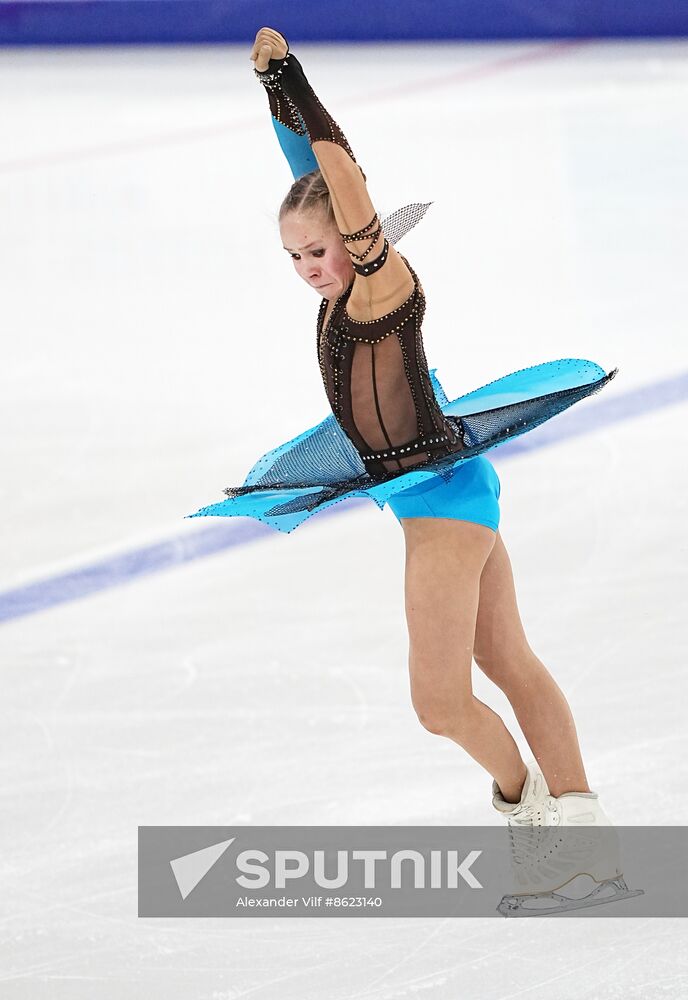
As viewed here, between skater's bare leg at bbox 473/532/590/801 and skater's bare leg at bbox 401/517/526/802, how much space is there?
122 mm

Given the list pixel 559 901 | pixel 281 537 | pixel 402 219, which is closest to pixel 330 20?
pixel 281 537

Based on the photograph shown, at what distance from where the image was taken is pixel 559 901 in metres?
2.22

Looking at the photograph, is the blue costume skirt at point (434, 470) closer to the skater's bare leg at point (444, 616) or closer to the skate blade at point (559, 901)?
the skater's bare leg at point (444, 616)

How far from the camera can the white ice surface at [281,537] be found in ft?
7.34

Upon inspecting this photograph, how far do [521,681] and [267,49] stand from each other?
1.03 metres

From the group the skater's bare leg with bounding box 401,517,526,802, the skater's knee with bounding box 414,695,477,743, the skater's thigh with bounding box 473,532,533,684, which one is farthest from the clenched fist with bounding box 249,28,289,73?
the skater's knee with bounding box 414,695,477,743

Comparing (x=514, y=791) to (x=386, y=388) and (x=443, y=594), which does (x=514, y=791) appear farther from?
(x=386, y=388)

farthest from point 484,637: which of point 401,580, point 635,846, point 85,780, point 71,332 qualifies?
point 71,332

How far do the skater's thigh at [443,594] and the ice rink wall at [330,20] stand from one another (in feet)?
21.5

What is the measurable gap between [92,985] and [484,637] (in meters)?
0.82

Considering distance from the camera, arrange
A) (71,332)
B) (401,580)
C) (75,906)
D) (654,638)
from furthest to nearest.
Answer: (71,332) → (401,580) → (654,638) → (75,906)

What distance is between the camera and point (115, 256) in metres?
5.61

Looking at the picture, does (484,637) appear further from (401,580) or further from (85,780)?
(401,580)

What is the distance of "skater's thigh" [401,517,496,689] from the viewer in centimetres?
197
